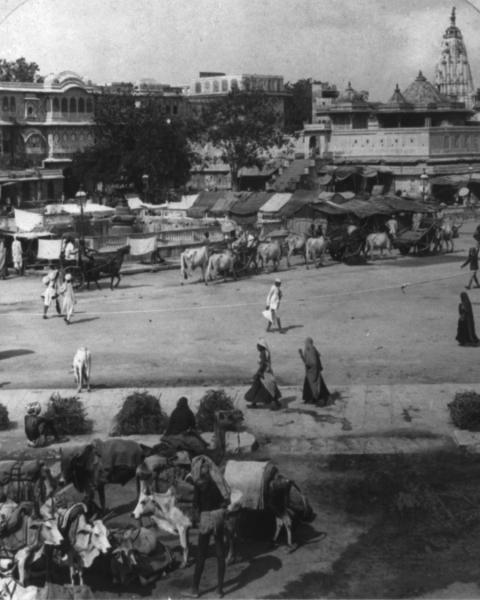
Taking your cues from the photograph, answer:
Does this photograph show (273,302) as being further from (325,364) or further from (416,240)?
(416,240)

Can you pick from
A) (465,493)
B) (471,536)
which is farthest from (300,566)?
(465,493)

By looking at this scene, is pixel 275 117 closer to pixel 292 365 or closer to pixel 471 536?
pixel 292 365

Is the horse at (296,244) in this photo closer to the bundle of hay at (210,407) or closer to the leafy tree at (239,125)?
the bundle of hay at (210,407)

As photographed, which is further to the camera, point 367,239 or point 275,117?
point 275,117

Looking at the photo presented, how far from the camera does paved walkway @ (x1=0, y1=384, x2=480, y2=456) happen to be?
1504 centimetres

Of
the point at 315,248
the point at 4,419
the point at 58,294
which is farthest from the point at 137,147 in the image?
the point at 4,419

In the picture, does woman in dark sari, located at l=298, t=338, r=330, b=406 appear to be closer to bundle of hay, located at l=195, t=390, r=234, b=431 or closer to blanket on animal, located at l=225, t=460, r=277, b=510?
bundle of hay, located at l=195, t=390, r=234, b=431

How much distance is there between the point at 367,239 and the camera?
119 feet

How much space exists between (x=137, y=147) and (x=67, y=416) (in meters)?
49.0

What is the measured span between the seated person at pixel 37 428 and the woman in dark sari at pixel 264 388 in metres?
3.31

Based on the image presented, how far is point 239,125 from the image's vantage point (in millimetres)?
68875

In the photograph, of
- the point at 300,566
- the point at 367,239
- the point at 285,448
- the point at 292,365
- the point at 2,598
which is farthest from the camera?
the point at 367,239

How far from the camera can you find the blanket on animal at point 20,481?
11344 mm

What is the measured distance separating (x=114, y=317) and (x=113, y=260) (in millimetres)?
5130
